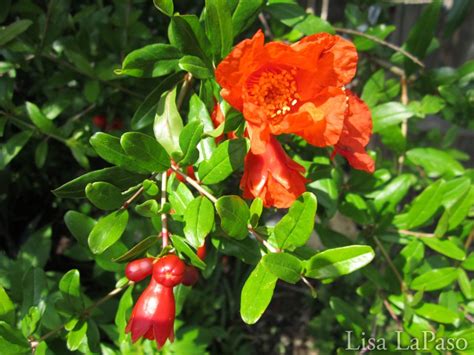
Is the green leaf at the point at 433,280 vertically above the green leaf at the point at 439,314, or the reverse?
the green leaf at the point at 433,280

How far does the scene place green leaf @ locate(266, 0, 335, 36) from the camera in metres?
0.96

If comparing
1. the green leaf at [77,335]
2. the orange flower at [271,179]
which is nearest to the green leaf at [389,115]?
the orange flower at [271,179]

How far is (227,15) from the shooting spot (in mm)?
729

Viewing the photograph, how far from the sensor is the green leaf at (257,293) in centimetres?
70

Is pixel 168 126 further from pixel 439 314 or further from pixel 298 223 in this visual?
pixel 439 314

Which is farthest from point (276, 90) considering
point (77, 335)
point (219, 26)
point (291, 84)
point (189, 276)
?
point (77, 335)

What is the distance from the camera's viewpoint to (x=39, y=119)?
1.05 meters

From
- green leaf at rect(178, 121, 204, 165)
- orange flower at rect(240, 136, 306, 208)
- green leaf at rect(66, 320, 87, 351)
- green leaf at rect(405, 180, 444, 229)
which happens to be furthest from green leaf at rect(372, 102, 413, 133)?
green leaf at rect(66, 320, 87, 351)

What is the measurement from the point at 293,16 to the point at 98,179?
52 cm

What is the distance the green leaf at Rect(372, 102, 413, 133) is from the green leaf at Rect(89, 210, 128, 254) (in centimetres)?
60

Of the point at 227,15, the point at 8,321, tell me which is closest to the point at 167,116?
the point at 227,15

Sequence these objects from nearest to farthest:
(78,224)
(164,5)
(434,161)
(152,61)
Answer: (164,5) < (152,61) < (78,224) < (434,161)

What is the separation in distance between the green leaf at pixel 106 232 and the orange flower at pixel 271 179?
205 millimetres

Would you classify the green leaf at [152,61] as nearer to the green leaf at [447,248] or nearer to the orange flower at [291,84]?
the orange flower at [291,84]
